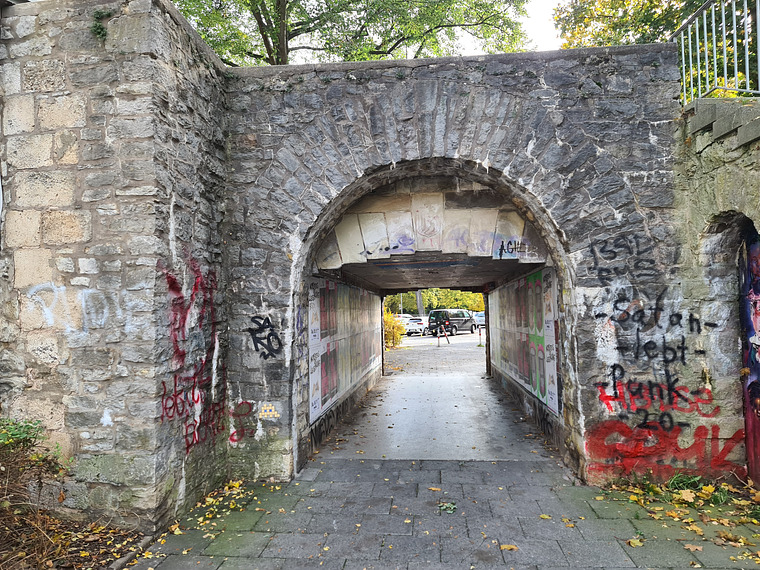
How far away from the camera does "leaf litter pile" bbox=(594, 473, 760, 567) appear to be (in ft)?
10.2

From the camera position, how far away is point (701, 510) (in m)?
3.60

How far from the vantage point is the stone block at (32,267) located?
3.51 metres

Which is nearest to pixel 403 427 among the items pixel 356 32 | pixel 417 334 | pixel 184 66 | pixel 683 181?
pixel 683 181

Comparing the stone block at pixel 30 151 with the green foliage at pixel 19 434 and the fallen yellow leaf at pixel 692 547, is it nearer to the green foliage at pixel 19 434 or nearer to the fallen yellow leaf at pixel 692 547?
the green foliage at pixel 19 434

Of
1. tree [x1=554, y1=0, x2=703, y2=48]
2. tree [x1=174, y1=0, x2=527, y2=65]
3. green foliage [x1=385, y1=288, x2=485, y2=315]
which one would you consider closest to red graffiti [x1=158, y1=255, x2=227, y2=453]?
tree [x1=174, y1=0, x2=527, y2=65]

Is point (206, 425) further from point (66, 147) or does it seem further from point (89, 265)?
point (66, 147)

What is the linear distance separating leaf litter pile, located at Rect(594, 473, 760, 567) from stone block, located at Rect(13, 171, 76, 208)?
4753mm

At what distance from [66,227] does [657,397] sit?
16.4ft

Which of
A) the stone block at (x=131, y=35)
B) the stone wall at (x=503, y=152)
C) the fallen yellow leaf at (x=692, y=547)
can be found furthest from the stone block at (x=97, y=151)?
the fallen yellow leaf at (x=692, y=547)

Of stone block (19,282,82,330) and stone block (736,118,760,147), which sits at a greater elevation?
stone block (736,118,760,147)

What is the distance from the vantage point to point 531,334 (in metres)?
6.82

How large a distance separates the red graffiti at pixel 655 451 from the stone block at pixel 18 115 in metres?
5.25

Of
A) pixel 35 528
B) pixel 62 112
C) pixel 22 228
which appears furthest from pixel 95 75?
pixel 35 528

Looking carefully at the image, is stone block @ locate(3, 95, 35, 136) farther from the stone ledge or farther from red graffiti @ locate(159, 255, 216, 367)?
the stone ledge
